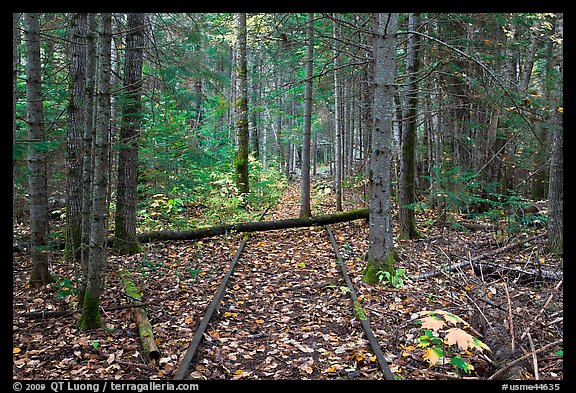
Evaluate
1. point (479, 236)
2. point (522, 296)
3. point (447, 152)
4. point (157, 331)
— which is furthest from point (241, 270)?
point (447, 152)

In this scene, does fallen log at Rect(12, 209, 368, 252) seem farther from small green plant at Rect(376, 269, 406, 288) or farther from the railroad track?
small green plant at Rect(376, 269, 406, 288)

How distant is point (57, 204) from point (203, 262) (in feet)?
20.1

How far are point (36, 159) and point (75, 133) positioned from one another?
1539 mm

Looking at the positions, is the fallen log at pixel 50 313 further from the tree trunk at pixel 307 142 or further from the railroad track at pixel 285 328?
the tree trunk at pixel 307 142

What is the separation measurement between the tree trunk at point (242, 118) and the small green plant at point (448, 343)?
11.7 metres

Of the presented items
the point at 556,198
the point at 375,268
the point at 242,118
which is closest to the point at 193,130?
the point at 242,118

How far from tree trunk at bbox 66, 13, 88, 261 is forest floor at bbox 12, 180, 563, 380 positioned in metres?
1.05

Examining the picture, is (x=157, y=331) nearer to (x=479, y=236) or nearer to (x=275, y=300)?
(x=275, y=300)

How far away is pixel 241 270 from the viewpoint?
27.4 ft

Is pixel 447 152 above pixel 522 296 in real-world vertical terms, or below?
above

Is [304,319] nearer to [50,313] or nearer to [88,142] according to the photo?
[50,313]

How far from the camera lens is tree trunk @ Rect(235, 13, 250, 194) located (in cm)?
1514

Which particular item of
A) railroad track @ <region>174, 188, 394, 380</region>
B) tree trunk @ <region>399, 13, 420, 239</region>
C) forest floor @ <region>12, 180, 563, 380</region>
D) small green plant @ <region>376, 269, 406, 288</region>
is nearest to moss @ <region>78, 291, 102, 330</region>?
forest floor @ <region>12, 180, 563, 380</region>

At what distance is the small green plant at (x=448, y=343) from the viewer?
3252 millimetres
